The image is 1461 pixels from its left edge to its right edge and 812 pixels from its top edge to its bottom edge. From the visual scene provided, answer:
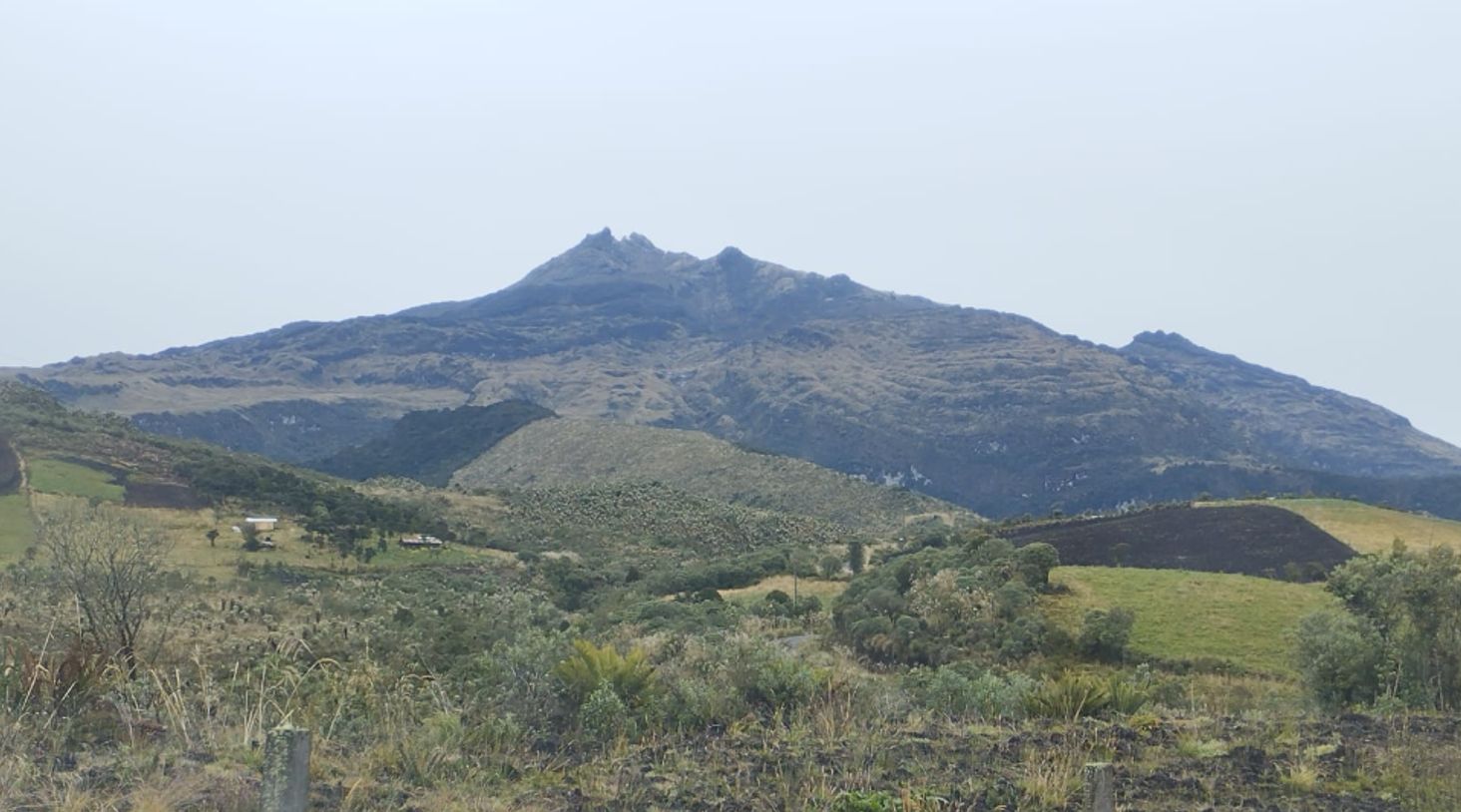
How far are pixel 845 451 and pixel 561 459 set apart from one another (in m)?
77.8

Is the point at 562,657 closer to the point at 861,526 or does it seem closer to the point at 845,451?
the point at 861,526

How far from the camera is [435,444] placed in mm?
124688

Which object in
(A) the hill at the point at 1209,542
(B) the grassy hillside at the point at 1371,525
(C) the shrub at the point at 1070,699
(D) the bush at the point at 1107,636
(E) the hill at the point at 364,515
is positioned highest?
(B) the grassy hillside at the point at 1371,525

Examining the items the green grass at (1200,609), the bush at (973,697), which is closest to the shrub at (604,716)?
the bush at (973,697)

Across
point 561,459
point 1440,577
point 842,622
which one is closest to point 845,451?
point 561,459

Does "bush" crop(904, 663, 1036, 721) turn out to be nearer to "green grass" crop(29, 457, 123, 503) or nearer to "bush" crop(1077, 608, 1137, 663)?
"bush" crop(1077, 608, 1137, 663)

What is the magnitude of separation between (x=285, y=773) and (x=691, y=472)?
274 ft

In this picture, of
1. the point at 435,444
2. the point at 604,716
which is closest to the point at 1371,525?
the point at 604,716

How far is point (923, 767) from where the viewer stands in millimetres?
6699

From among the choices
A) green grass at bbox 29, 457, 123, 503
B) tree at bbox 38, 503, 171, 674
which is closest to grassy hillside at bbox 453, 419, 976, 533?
green grass at bbox 29, 457, 123, 503

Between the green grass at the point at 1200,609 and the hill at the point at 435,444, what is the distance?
Answer: 9249 centimetres

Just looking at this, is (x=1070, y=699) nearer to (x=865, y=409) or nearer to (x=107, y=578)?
(x=107, y=578)

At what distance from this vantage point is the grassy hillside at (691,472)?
77.8 m

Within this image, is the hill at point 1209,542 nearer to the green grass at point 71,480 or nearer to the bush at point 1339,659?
the bush at point 1339,659
